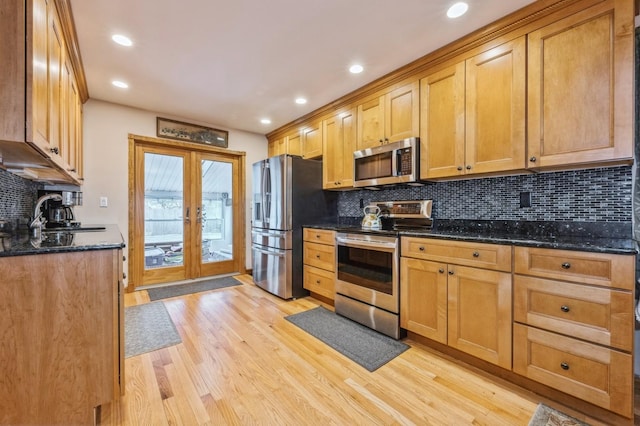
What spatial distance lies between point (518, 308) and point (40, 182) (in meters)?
4.47

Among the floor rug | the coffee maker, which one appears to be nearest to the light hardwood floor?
the floor rug

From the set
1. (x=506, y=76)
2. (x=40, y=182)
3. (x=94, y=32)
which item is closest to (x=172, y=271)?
(x=40, y=182)

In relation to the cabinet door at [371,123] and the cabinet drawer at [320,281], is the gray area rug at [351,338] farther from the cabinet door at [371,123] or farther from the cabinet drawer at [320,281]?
the cabinet door at [371,123]

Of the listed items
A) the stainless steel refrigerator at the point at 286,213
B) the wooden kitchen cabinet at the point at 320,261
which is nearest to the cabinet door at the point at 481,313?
the wooden kitchen cabinet at the point at 320,261

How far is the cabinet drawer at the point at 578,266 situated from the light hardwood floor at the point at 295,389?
0.76 metres

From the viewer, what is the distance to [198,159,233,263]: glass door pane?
420 centimetres

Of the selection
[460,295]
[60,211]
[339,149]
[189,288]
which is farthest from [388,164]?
[60,211]

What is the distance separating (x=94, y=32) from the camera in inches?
78.9

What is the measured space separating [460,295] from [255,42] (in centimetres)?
248

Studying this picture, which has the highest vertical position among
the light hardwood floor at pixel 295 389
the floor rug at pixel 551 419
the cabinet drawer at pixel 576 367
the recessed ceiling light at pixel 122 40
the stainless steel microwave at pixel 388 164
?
the recessed ceiling light at pixel 122 40

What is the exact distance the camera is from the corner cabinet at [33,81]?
112 cm

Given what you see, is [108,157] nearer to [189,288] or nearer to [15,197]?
[15,197]

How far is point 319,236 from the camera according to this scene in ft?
10.3

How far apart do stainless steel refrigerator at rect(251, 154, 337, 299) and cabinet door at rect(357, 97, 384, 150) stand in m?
0.82
